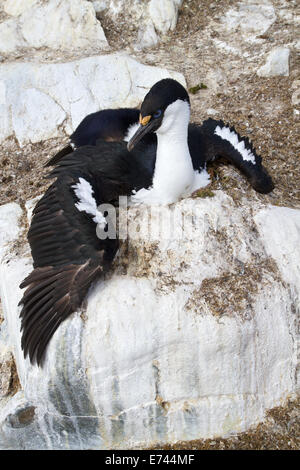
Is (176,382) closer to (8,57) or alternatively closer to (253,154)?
(253,154)

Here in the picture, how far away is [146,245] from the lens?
4.16 meters

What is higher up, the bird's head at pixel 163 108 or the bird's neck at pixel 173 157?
the bird's head at pixel 163 108

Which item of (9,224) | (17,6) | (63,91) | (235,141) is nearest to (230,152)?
(235,141)

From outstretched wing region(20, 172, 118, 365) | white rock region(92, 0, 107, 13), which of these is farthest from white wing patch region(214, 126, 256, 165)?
white rock region(92, 0, 107, 13)

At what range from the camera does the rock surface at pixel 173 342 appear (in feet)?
12.7

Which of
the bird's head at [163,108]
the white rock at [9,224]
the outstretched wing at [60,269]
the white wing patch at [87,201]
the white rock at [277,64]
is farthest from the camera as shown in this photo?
the white rock at [277,64]

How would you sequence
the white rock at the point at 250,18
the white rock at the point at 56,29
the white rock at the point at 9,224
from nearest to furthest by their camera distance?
the white rock at the point at 9,224, the white rock at the point at 56,29, the white rock at the point at 250,18

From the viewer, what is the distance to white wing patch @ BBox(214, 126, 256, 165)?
499 centimetres

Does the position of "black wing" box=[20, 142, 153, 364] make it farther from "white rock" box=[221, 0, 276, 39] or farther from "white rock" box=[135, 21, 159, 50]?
"white rock" box=[221, 0, 276, 39]

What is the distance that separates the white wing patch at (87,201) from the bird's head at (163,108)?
496 millimetres

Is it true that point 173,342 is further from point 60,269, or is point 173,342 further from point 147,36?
point 147,36

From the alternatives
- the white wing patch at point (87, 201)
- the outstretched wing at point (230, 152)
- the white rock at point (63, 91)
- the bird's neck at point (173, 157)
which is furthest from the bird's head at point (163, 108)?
the white rock at point (63, 91)

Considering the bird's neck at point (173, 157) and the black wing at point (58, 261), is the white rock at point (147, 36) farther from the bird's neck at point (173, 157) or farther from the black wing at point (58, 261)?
the black wing at point (58, 261)

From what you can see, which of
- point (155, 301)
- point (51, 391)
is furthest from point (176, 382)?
point (51, 391)
